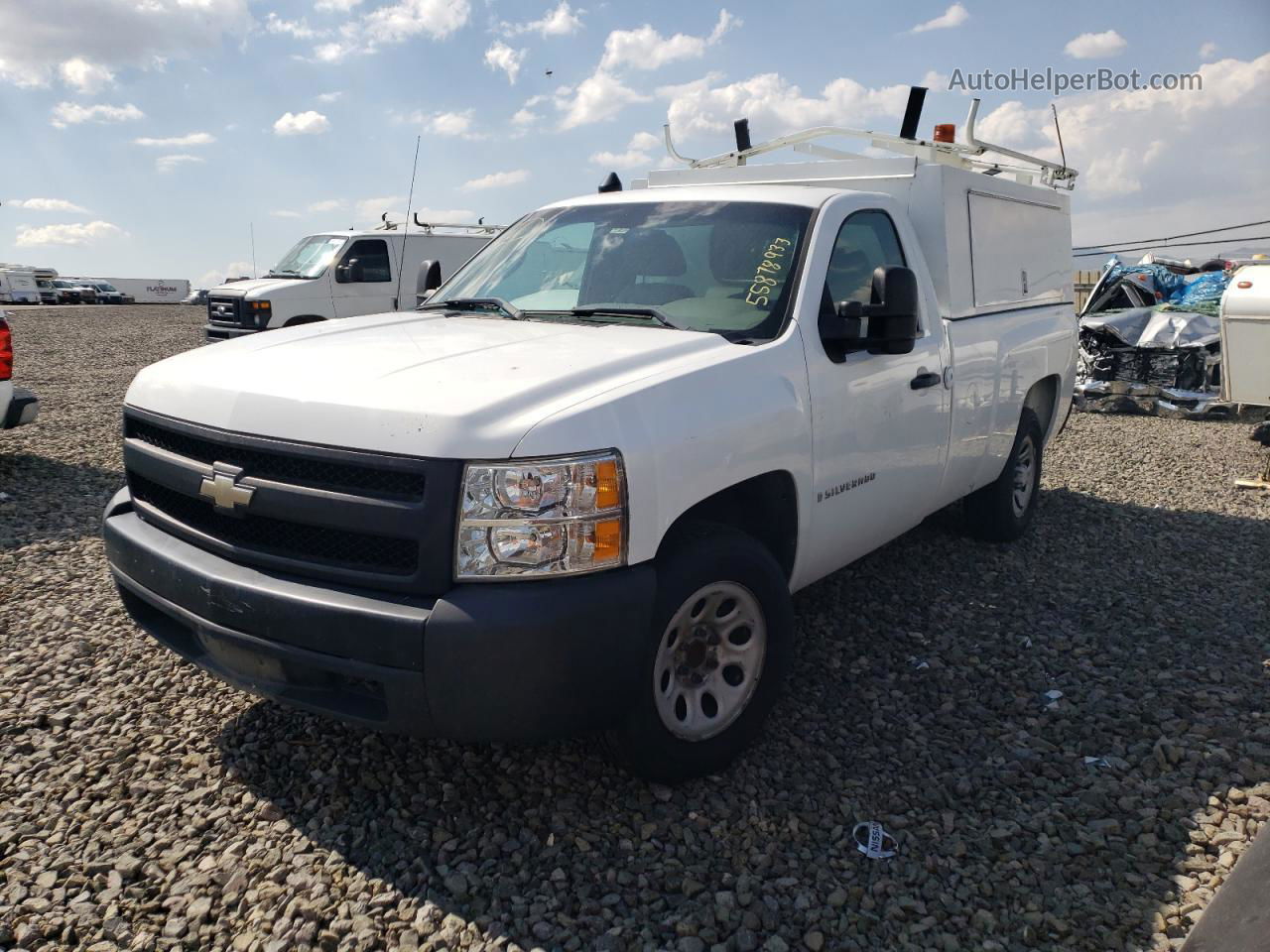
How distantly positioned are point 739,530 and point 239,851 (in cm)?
181

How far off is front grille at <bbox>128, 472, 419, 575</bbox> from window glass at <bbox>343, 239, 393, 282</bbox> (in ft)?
41.0

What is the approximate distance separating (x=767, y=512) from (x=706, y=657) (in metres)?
0.61

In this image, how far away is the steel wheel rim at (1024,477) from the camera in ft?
19.5

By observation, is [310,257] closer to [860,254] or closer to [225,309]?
[225,309]

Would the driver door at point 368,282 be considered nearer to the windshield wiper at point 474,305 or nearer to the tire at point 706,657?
the windshield wiper at point 474,305

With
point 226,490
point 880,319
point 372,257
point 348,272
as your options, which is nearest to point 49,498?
point 226,490

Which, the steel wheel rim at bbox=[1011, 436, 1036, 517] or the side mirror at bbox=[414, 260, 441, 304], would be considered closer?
the side mirror at bbox=[414, 260, 441, 304]

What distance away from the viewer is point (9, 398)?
6.97 m

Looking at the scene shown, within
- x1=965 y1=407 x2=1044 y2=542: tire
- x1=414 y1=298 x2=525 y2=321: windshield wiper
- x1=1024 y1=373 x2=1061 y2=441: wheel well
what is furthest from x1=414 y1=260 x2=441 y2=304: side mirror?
x1=1024 y1=373 x2=1061 y2=441: wheel well

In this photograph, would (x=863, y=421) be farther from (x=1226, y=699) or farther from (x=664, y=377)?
(x=1226, y=699)

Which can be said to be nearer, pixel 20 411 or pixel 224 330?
pixel 20 411

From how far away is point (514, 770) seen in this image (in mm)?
3195

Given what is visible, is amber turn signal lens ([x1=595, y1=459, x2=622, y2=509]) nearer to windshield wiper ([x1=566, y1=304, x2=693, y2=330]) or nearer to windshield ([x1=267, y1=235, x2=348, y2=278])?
windshield wiper ([x1=566, y1=304, x2=693, y2=330])

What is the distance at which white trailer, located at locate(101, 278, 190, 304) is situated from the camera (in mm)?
65312
